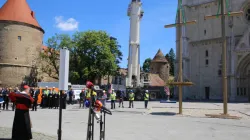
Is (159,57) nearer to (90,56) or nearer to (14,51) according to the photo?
(90,56)

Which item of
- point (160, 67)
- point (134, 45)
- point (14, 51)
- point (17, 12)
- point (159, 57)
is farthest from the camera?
point (159, 57)

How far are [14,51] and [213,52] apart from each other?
36.1 metres

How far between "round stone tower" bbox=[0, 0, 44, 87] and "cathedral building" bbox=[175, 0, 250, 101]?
28.4 metres

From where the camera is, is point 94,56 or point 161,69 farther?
point 161,69

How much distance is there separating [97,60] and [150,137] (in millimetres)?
37254

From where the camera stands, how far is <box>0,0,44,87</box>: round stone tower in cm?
5038

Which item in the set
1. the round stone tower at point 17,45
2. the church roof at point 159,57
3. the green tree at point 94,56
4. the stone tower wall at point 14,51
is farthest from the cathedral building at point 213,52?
the church roof at point 159,57

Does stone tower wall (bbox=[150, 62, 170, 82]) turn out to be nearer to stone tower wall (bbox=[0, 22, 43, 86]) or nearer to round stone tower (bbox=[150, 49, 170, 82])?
round stone tower (bbox=[150, 49, 170, 82])

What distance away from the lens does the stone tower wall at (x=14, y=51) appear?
50.3 m


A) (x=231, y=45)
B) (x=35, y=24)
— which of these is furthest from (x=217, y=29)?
(x=35, y=24)

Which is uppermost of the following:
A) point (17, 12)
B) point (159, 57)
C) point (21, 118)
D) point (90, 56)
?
point (17, 12)

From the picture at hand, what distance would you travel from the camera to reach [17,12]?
53062mm

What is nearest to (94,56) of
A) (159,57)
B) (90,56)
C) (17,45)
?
(90,56)

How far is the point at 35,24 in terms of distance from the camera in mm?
54062
